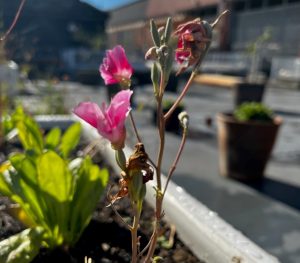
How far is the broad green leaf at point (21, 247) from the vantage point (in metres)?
0.92

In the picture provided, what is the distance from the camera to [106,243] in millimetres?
1390

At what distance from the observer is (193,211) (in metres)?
1.36

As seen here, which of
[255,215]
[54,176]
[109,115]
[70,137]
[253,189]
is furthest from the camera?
[253,189]

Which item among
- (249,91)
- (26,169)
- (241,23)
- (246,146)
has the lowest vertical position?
(249,91)

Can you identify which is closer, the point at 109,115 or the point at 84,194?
the point at 109,115

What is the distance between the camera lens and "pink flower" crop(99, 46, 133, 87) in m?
0.74

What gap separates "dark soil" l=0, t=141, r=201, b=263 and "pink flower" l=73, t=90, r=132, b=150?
733 mm

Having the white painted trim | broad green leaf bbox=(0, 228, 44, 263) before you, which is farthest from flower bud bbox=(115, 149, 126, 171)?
the white painted trim

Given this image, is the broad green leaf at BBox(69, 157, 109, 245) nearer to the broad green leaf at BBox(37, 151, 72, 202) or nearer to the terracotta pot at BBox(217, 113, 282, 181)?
the broad green leaf at BBox(37, 151, 72, 202)

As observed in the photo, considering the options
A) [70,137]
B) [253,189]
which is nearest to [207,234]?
[70,137]

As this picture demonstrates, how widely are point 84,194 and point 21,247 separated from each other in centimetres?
36

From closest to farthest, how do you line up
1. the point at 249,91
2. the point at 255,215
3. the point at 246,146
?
the point at 255,215, the point at 246,146, the point at 249,91

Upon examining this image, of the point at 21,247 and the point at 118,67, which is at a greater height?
the point at 118,67

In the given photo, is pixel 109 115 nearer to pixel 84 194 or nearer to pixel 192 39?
pixel 192 39
